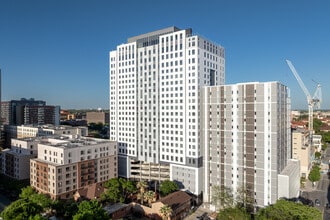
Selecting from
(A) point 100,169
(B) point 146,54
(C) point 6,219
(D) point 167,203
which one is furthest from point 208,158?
(C) point 6,219

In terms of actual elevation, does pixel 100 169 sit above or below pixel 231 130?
below

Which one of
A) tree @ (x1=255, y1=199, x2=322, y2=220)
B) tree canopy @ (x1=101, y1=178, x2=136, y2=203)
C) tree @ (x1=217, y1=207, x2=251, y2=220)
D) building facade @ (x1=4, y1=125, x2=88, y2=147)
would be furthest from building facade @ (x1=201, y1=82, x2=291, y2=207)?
building facade @ (x1=4, y1=125, x2=88, y2=147)

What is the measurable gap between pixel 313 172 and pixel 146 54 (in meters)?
79.5

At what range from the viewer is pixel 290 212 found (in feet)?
185

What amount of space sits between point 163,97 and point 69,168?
38.8 m

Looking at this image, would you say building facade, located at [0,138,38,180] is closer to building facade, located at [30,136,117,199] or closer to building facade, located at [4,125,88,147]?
building facade, located at [30,136,117,199]

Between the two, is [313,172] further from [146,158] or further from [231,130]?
[146,158]

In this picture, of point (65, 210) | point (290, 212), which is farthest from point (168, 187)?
point (290, 212)

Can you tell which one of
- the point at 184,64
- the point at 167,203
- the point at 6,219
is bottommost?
the point at 167,203

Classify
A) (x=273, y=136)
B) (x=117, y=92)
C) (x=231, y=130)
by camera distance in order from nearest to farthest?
(x=273, y=136), (x=231, y=130), (x=117, y=92)

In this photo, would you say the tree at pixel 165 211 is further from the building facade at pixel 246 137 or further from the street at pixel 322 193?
the street at pixel 322 193

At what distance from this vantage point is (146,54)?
9312cm

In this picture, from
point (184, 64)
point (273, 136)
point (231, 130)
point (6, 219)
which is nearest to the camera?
point (6, 219)

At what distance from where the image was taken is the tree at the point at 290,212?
54750 mm
